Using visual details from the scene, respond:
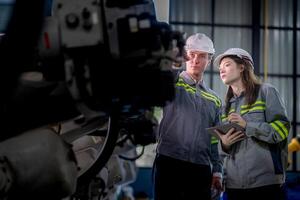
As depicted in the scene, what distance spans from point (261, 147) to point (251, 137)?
8 centimetres

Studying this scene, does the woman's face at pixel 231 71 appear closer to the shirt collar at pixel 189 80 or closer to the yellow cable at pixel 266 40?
the shirt collar at pixel 189 80

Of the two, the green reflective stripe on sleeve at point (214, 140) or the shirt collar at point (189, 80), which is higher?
the shirt collar at point (189, 80)

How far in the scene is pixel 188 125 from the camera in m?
2.85

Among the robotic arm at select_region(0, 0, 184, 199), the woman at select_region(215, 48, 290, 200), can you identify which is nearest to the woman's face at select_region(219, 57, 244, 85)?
the woman at select_region(215, 48, 290, 200)

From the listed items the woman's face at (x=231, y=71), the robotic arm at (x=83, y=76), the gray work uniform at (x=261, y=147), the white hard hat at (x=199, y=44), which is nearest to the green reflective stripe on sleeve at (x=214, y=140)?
the gray work uniform at (x=261, y=147)

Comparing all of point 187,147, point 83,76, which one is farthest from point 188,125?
point 83,76

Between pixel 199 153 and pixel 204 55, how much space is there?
25.2 inches

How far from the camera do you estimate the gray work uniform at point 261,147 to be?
9.12ft

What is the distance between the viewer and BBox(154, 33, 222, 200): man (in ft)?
9.18

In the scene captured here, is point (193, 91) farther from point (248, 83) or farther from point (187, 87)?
point (248, 83)

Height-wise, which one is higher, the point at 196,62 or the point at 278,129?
the point at 196,62

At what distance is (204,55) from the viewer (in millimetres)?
3066

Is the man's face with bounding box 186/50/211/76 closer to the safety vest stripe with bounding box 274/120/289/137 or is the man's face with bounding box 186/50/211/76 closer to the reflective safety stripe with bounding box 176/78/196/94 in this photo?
the reflective safety stripe with bounding box 176/78/196/94

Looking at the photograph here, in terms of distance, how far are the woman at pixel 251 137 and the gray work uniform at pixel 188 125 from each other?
118 mm
